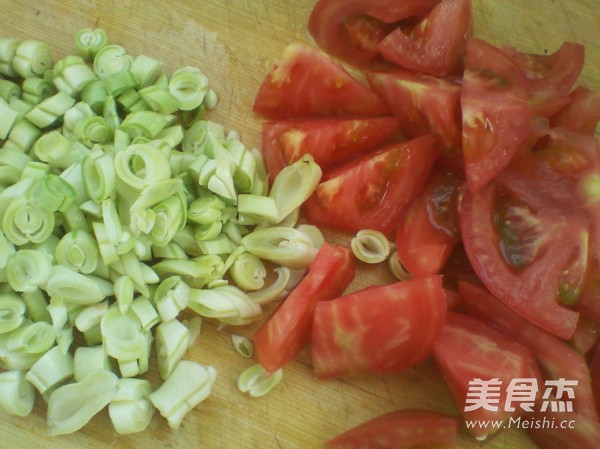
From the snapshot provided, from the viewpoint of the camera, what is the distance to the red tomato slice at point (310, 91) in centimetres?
187

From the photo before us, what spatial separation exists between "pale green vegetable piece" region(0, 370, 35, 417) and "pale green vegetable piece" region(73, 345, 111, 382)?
A: 121 millimetres

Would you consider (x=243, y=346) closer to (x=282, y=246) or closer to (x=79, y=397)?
(x=282, y=246)

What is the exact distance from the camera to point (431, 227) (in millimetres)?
1772

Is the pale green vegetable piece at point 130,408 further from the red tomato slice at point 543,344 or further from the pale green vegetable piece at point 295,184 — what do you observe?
the red tomato slice at point 543,344

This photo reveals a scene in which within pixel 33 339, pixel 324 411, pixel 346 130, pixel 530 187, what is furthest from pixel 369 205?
pixel 33 339

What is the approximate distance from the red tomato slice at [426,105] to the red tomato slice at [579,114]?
278 mm

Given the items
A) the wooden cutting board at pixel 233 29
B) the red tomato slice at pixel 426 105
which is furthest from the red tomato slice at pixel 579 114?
the red tomato slice at pixel 426 105

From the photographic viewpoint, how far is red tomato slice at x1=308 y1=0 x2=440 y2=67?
189cm

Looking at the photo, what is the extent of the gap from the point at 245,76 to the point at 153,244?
575 millimetres

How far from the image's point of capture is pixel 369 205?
5.94ft

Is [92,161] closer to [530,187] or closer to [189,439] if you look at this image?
[189,439]

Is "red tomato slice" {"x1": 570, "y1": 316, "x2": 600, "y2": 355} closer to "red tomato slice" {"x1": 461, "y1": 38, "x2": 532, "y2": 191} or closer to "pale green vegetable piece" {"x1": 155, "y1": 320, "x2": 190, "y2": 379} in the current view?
"red tomato slice" {"x1": 461, "y1": 38, "x2": 532, "y2": 191}

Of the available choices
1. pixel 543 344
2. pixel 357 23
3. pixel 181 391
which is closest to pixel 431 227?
pixel 543 344

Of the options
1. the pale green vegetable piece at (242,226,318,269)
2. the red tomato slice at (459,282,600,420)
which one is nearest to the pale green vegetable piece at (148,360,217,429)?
the pale green vegetable piece at (242,226,318,269)
